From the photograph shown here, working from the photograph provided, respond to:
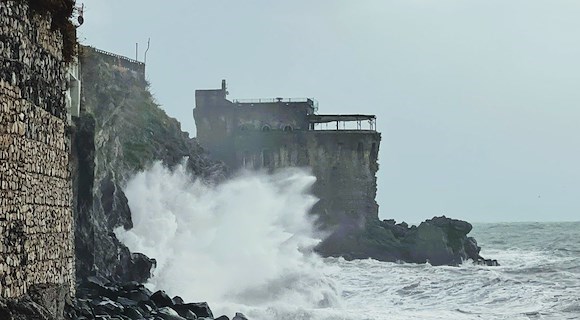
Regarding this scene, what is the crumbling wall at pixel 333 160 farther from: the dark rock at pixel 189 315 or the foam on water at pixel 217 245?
the dark rock at pixel 189 315

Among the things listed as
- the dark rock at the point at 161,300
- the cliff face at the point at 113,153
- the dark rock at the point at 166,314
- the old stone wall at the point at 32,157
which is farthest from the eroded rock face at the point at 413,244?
the old stone wall at the point at 32,157

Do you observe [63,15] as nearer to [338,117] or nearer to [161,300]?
[161,300]

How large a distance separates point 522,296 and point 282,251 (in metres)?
10.1

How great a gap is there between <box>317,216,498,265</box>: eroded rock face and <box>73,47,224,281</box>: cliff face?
9305 millimetres

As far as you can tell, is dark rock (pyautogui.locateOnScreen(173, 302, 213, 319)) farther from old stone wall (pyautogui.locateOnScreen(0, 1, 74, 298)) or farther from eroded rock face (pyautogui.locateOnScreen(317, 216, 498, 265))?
eroded rock face (pyautogui.locateOnScreen(317, 216, 498, 265))

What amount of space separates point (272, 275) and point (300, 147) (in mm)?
22725

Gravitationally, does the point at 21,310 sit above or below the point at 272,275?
above

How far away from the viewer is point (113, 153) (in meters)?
30.3

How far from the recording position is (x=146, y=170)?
35.4 meters

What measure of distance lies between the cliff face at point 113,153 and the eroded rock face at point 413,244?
9305mm

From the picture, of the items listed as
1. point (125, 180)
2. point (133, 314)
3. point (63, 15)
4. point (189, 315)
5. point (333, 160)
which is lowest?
point (189, 315)

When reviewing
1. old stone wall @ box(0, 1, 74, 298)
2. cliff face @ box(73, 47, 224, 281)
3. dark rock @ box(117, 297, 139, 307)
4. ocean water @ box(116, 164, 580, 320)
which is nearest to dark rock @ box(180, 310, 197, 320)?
dark rock @ box(117, 297, 139, 307)

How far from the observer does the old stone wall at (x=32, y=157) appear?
32.5ft

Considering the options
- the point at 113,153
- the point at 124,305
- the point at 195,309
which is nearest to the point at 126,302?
the point at 124,305
